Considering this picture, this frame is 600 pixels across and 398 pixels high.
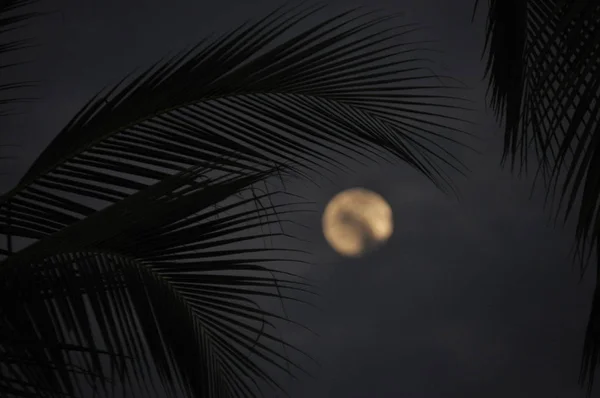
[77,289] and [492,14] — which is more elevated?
[492,14]

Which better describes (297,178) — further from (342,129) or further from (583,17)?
(583,17)

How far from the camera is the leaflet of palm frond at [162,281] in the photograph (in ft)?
5.28

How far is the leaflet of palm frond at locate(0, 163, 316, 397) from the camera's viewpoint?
161 cm

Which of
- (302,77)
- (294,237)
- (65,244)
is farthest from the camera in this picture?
(302,77)

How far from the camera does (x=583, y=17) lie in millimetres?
1386

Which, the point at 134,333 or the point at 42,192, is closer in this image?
the point at 134,333

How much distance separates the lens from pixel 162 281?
2.38 metres

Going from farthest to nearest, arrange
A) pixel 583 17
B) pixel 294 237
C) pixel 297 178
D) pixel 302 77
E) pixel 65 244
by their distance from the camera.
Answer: pixel 302 77 → pixel 297 178 → pixel 294 237 → pixel 65 244 → pixel 583 17

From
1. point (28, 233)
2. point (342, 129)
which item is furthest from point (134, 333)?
point (342, 129)

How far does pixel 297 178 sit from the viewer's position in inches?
93.0

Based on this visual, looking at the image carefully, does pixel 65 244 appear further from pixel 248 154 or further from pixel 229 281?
pixel 248 154

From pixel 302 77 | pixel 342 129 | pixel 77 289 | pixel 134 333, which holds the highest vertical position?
pixel 302 77

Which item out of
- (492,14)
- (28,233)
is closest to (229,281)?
(28,233)

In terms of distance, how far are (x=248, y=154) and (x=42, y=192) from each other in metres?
0.70
